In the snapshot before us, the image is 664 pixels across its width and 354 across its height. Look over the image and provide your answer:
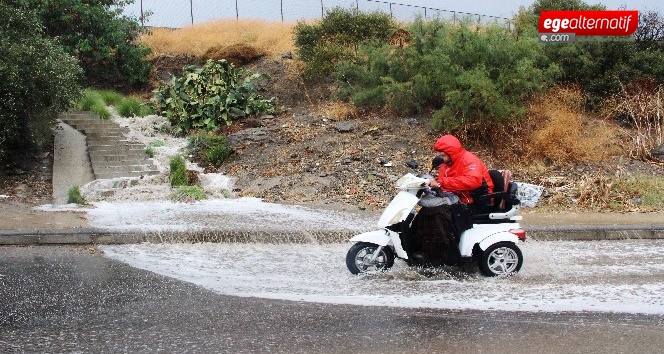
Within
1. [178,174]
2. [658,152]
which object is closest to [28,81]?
[178,174]

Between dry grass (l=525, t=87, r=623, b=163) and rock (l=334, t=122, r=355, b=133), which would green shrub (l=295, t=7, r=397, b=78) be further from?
dry grass (l=525, t=87, r=623, b=163)

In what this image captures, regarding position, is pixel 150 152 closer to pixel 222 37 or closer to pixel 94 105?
pixel 94 105

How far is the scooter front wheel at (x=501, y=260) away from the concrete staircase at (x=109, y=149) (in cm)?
951

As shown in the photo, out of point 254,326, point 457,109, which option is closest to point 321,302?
point 254,326

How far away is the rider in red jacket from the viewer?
7.76 metres

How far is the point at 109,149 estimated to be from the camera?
16.7m

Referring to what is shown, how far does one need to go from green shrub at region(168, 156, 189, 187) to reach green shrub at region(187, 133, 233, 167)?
4.65 ft

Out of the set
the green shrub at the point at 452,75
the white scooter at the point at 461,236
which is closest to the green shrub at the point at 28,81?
the green shrub at the point at 452,75

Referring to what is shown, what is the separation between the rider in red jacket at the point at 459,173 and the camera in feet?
25.5

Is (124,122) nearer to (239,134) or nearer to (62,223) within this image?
(239,134)

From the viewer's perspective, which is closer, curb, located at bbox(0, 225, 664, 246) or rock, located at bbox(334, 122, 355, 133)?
curb, located at bbox(0, 225, 664, 246)

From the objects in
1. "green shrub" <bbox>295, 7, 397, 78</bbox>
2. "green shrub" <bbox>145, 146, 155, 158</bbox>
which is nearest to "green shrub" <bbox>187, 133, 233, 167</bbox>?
"green shrub" <bbox>145, 146, 155, 158</bbox>

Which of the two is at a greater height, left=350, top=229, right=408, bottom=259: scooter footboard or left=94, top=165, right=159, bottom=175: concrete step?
left=94, top=165, right=159, bottom=175: concrete step

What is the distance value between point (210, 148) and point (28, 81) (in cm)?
415
